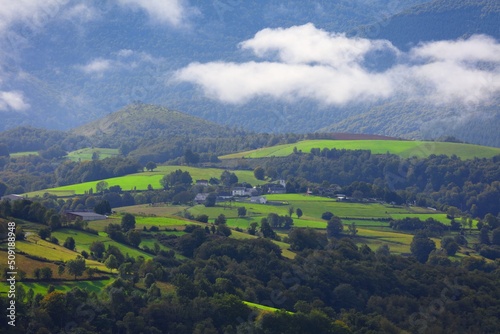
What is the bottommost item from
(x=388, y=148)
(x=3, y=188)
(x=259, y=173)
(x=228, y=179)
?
(x=3, y=188)

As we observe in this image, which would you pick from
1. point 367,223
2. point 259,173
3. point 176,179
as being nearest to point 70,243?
point 367,223

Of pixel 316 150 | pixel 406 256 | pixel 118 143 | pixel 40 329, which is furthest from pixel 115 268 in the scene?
pixel 118 143

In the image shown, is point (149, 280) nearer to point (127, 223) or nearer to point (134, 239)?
point (134, 239)

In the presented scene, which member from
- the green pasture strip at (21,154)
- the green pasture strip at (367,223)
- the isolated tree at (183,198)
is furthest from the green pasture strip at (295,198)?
the green pasture strip at (21,154)

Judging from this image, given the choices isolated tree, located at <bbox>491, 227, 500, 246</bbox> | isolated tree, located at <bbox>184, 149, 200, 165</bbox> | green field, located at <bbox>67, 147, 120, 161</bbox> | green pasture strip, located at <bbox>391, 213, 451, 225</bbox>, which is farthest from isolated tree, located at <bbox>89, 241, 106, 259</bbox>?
green field, located at <bbox>67, 147, 120, 161</bbox>

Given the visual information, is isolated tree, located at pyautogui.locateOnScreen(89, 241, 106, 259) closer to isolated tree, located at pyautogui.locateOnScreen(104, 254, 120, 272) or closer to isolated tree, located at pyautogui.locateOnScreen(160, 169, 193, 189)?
isolated tree, located at pyautogui.locateOnScreen(104, 254, 120, 272)

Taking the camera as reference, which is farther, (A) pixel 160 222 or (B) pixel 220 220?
(B) pixel 220 220
